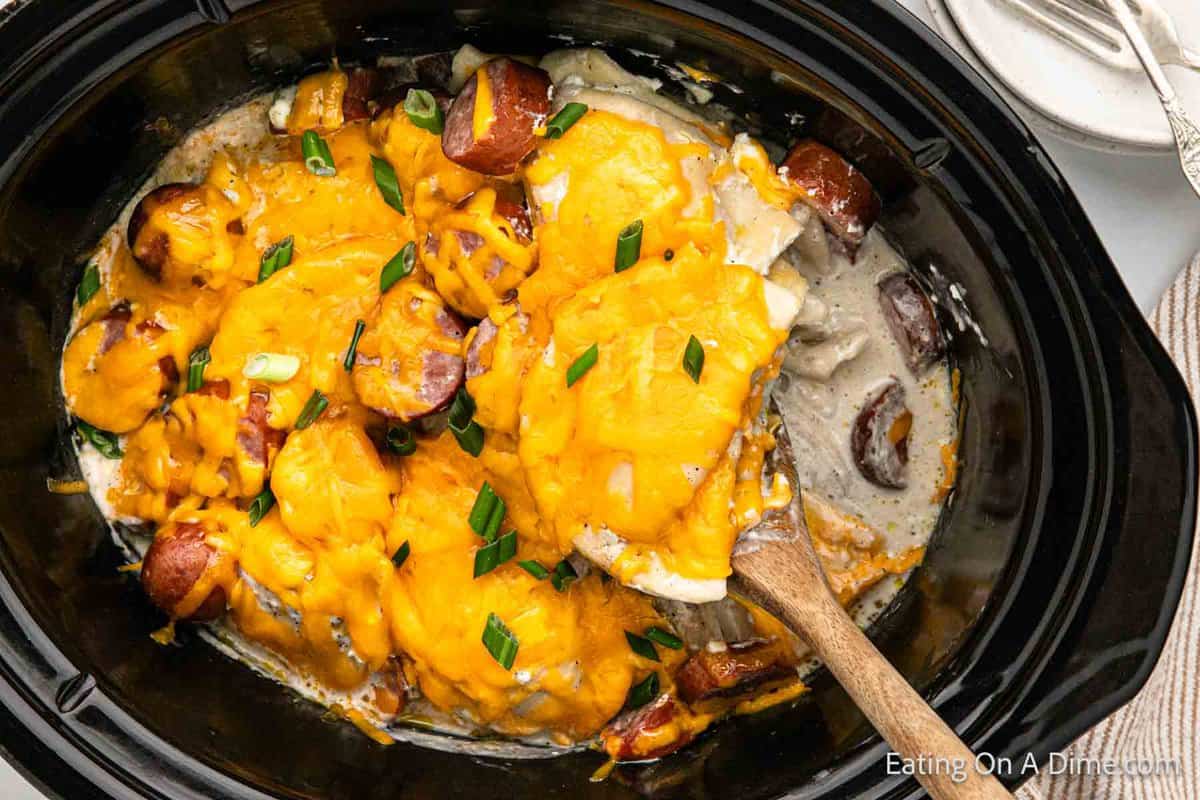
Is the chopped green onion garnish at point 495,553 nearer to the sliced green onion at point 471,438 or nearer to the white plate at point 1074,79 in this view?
the sliced green onion at point 471,438

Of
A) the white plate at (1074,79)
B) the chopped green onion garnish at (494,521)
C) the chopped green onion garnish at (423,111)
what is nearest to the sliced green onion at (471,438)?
the chopped green onion garnish at (494,521)

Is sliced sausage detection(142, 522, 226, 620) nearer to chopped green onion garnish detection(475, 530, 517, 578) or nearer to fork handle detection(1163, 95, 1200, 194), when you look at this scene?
chopped green onion garnish detection(475, 530, 517, 578)

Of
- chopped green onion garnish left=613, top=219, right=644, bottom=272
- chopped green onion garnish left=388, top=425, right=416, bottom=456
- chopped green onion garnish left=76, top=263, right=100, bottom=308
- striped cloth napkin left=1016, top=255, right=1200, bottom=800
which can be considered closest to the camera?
chopped green onion garnish left=613, top=219, right=644, bottom=272

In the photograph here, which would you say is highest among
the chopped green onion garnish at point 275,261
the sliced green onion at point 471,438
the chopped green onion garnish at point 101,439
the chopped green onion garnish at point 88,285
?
the chopped green onion garnish at point 88,285

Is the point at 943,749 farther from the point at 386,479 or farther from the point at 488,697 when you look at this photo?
the point at 386,479

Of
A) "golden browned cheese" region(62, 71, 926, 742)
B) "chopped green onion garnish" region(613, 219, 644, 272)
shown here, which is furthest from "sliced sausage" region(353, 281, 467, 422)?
"chopped green onion garnish" region(613, 219, 644, 272)

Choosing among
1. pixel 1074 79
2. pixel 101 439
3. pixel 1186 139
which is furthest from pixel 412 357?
pixel 1186 139

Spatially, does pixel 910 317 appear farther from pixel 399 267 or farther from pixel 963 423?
pixel 399 267
